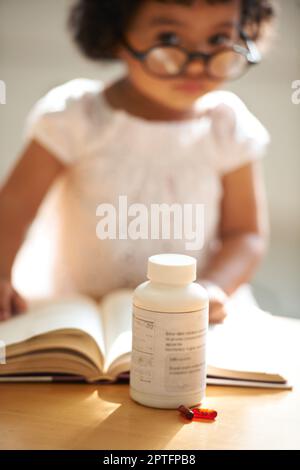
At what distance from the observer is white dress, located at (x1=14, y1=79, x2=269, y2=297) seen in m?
1.13

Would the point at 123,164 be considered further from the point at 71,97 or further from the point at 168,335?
the point at 168,335

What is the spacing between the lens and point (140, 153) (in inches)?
45.3

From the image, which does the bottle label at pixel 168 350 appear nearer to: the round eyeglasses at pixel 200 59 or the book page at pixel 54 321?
the book page at pixel 54 321

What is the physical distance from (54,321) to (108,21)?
20.0 inches

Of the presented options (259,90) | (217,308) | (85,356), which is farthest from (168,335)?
(259,90)

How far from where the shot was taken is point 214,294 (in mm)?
966

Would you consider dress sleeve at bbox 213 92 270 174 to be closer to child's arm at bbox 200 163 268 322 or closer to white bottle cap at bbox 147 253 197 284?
child's arm at bbox 200 163 268 322

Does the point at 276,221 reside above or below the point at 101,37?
below

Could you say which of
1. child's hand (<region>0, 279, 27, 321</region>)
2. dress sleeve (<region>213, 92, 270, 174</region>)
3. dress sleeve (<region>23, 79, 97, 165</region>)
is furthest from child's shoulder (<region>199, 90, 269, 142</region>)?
child's hand (<region>0, 279, 27, 321</region>)

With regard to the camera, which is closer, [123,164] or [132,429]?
[132,429]

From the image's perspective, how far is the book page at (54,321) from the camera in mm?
777
